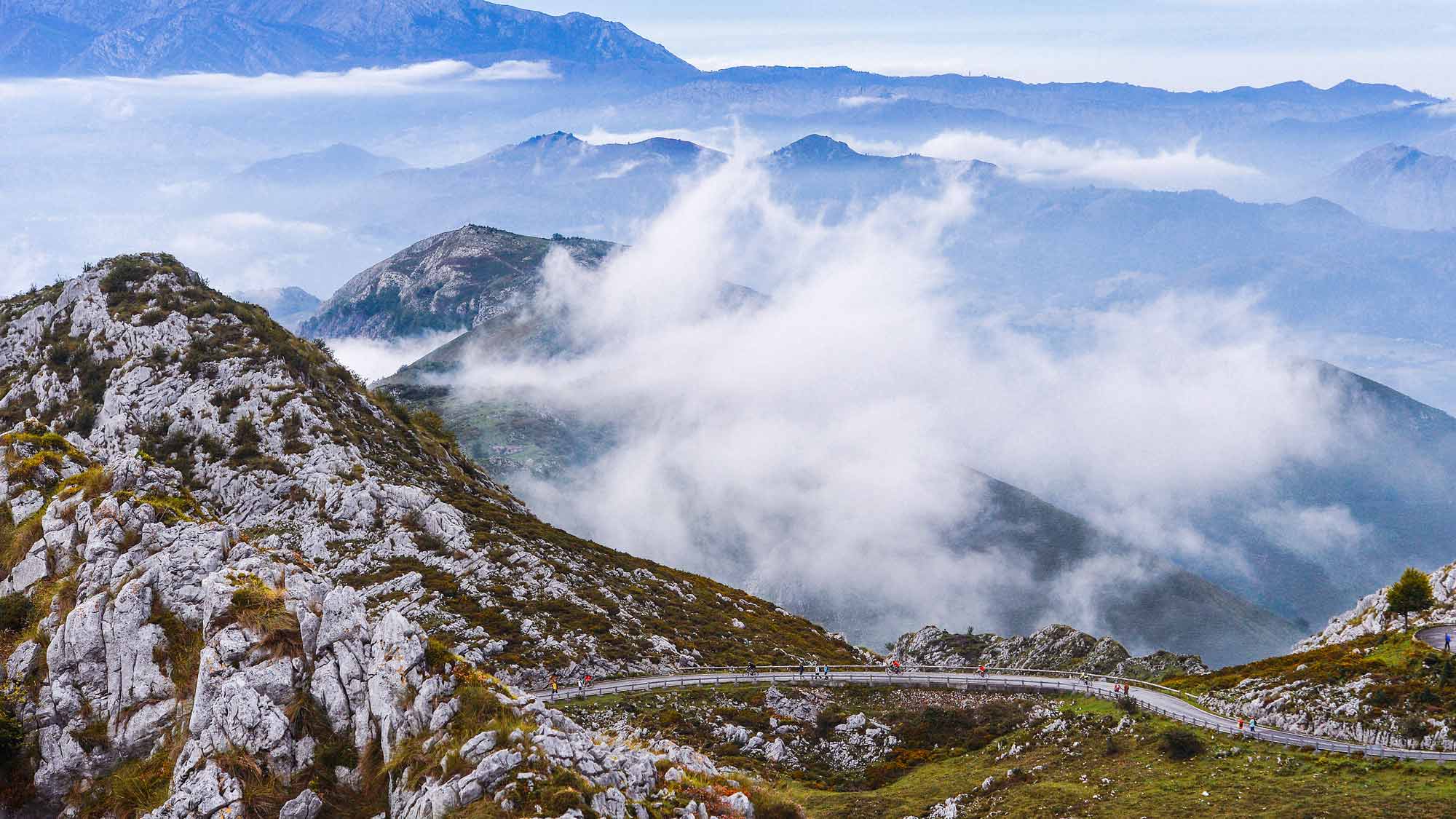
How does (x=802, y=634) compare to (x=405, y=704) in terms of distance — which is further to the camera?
(x=802, y=634)

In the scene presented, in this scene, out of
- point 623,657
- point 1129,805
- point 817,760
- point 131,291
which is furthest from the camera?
point 131,291

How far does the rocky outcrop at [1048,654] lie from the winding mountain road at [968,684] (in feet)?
88.4

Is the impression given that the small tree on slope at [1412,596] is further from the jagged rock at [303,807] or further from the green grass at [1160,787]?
the jagged rock at [303,807]

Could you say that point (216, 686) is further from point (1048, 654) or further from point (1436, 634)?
point (1048, 654)

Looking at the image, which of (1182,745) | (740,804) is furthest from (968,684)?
(740,804)

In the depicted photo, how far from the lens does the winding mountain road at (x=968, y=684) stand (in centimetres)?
7406

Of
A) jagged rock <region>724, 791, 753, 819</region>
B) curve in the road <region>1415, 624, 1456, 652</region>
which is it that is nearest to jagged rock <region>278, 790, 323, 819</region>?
jagged rock <region>724, 791, 753, 819</region>

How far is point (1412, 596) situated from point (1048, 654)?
63.3m

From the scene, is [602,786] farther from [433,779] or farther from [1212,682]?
[1212,682]

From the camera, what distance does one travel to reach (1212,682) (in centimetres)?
8612

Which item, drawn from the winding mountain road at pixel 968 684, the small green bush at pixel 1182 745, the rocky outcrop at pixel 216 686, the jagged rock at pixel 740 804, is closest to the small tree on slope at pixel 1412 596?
the winding mountain road at pixel 968 684

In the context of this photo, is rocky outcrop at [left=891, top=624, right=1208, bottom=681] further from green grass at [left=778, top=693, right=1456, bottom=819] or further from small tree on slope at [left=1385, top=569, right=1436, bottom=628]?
green grass at [left=778, top=693, right=1456, bottom=819]

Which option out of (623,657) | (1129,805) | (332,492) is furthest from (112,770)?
(332,492)

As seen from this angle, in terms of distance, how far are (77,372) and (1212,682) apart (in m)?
135
